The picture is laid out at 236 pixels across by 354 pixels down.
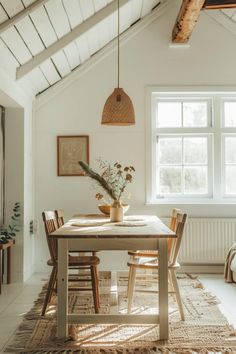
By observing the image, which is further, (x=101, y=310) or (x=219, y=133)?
(x=219, y=133)

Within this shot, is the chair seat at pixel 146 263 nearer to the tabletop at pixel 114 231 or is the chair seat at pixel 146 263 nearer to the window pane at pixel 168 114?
the tabletop at pixel 114 231

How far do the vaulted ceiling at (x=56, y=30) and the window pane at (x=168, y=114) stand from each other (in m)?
1.10

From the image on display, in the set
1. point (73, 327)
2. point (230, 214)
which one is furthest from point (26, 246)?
point (230, 214)

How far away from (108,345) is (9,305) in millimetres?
1433

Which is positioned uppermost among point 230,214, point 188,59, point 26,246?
point 188,59

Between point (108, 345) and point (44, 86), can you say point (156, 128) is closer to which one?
point (44, 86)

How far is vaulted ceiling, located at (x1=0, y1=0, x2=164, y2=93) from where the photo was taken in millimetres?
3920

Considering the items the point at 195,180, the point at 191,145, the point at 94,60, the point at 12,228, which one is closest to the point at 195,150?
the point at 191,145

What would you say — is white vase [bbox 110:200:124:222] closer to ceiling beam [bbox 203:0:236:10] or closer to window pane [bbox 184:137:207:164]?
window pane [bbox 184:137:207:164]

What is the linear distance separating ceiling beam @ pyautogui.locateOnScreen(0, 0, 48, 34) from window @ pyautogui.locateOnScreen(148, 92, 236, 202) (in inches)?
93.4

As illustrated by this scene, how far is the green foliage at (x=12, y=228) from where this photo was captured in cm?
498

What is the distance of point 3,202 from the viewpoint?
5.23 metres

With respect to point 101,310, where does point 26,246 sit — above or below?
above

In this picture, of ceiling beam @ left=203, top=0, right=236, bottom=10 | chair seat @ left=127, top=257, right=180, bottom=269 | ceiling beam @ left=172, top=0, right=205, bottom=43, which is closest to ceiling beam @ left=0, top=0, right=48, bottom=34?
ceiling beam @ left=172, top=0, right=205, bottom=43
